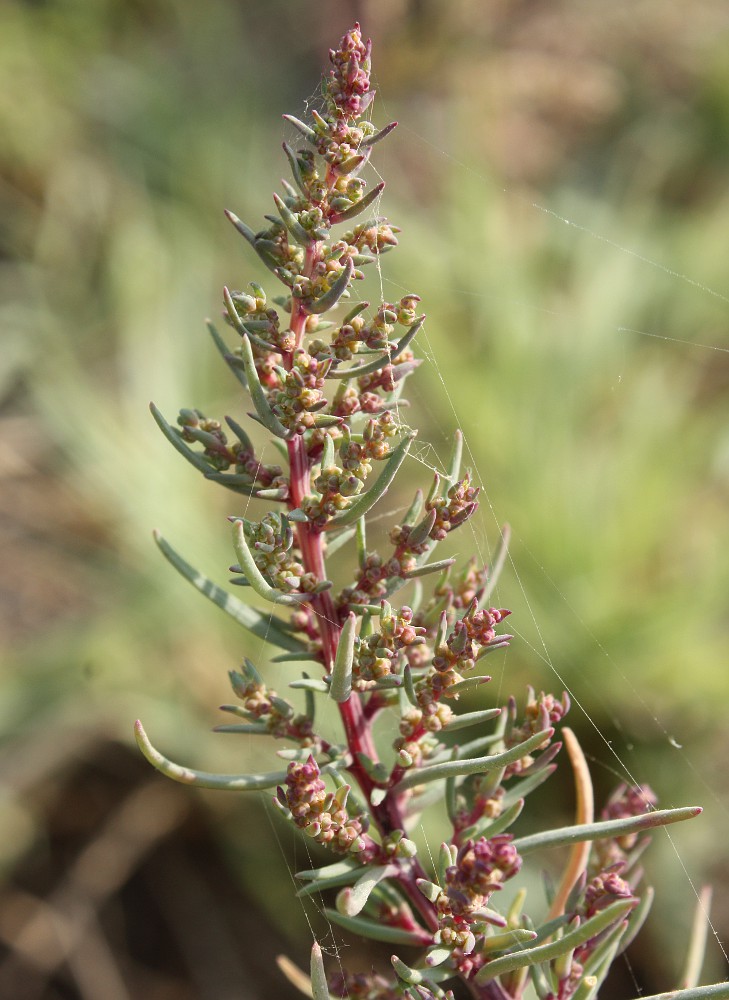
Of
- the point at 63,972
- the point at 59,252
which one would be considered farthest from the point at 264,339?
the point at 59,252

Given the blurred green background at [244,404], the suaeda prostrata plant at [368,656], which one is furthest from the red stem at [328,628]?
the blurred green background at [244,404]

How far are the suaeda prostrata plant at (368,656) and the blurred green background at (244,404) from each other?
29cm

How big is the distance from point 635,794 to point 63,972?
1.84m

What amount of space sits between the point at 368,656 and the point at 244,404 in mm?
2218

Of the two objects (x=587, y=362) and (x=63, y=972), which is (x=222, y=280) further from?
(x=63, y=972)

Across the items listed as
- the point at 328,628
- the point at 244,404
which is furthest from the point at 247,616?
the point at 244,404

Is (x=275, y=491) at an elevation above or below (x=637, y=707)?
above

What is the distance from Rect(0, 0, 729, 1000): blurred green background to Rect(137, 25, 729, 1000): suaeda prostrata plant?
0.29m

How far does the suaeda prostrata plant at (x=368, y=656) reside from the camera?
484mm

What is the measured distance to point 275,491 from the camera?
55 cm

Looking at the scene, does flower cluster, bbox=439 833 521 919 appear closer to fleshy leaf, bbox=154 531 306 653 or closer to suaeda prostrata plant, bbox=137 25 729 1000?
suaeda prostrata plant, bbox=137 25 729 1000

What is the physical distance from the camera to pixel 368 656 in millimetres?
509

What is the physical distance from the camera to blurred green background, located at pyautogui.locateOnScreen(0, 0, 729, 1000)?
76.0 inches

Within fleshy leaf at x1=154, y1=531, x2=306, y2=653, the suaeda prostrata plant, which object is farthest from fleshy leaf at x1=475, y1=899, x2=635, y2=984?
fleshy leaf at x1=154, y1=531, x2=306, y2=653
